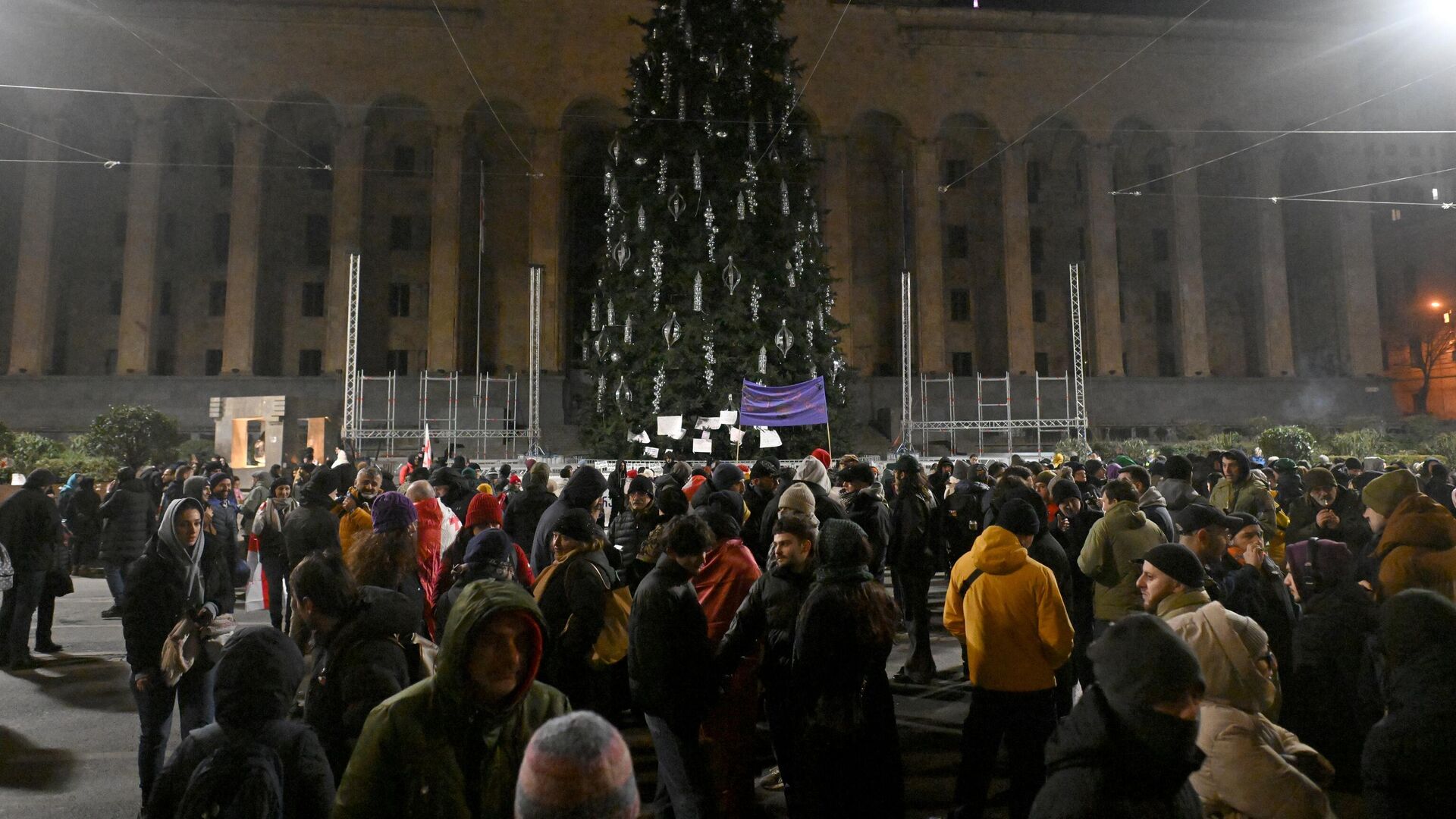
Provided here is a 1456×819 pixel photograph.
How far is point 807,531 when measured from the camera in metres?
4.13

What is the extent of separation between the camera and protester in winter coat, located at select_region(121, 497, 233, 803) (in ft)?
15.0

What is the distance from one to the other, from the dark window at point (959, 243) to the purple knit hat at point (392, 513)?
36.7 m

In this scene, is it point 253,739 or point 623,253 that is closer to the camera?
point 253,739

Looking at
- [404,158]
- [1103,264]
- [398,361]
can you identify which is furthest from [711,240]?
[1103,264]

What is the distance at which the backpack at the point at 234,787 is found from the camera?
2.34 meters

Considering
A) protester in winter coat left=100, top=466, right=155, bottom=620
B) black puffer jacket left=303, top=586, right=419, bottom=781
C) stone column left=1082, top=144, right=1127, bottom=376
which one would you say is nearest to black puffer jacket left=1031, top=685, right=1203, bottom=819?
black puffer jacket left=303, top=586, right=419, bottom=781

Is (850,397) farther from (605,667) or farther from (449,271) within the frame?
(449,271)

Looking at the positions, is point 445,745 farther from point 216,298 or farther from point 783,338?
point 216,298

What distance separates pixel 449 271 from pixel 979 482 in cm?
2767

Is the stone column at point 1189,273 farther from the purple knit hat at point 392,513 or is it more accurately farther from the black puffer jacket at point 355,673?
the black puffer jacket at point 355,673

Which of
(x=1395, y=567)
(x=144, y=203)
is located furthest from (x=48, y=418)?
(x=1395, y=567)

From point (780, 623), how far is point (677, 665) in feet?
1.85

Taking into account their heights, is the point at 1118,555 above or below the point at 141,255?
below

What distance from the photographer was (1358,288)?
3753 centimetres
